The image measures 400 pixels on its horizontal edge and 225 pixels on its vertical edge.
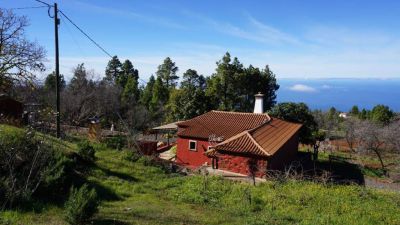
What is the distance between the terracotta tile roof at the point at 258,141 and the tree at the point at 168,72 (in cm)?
5218

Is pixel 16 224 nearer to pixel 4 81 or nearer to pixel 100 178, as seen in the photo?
pixel 100 178

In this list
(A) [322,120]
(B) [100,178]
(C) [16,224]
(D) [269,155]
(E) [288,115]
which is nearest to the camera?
(C) [16,224]

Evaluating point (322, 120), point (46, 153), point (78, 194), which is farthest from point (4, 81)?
point (322, 120)

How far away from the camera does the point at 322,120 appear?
210ft

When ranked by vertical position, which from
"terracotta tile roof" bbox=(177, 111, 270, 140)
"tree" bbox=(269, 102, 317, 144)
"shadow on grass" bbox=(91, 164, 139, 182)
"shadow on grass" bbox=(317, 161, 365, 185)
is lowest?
"shadow on grass" bbox=(317, 161, 365, 185)

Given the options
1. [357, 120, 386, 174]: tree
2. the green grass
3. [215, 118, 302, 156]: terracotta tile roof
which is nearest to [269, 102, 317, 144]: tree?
[357, 120, 386, 174]: tree

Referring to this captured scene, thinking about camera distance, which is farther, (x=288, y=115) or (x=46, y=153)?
(x=288, y=115)

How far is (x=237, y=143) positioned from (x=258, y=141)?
122 cm

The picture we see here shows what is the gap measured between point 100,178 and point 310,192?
8422 mm

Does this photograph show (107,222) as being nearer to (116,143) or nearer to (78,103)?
(116,143)

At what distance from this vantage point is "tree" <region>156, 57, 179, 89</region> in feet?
251

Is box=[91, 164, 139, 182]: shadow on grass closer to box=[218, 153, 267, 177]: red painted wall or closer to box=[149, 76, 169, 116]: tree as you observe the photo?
→ box=[218, 153, 267, 177]: red painted wall

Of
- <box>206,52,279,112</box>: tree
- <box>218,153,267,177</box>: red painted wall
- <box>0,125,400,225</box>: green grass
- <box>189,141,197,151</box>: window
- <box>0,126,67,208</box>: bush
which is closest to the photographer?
<box>0,126,67,208</box>: bush

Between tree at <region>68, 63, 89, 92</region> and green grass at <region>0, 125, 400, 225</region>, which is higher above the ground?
tree at <region>68, 63, 89, 92</region>
